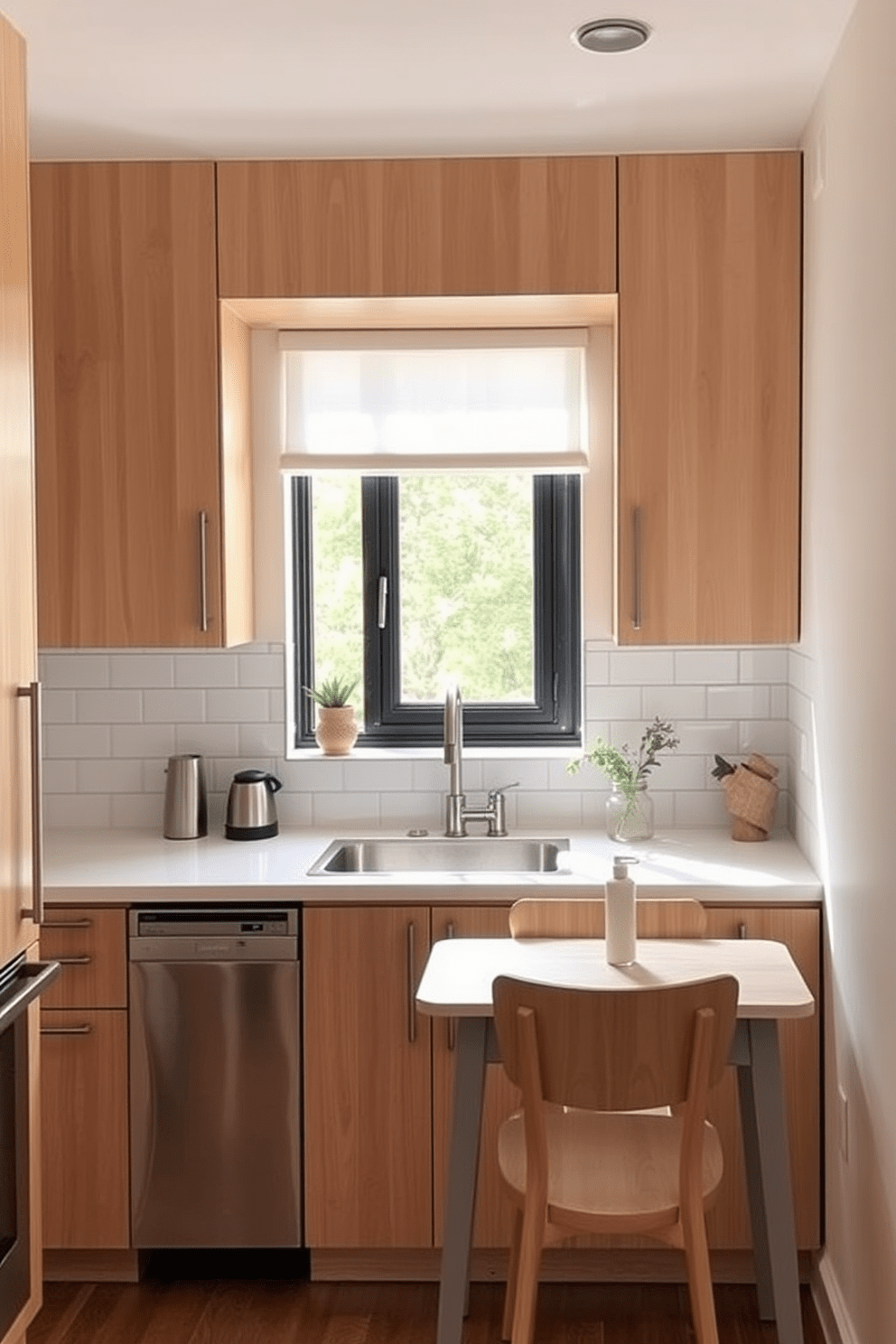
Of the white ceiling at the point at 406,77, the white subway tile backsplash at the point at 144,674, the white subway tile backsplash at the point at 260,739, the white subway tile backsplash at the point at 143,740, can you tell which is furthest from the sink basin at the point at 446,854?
the white ceiling at the point at 406,77

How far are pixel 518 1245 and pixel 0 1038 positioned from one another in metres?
1.20

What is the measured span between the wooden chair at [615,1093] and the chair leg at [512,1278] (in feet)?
1.02

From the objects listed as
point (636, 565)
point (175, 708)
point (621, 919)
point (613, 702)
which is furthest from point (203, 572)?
point (621, 919)

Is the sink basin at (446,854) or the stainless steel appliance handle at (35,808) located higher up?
the stainless steel appliance handle at (35,808)

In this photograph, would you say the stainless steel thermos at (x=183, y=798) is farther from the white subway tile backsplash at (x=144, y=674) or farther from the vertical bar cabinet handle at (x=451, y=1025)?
the vertical bar cabinet handle at (x=451, y=1025)

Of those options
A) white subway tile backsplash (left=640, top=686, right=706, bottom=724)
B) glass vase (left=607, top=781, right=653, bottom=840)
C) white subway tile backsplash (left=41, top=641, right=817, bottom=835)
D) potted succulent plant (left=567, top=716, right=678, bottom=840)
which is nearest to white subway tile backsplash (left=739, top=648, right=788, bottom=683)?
white subway tile backsplash (left=41, top=641, right=817, bottom=835)

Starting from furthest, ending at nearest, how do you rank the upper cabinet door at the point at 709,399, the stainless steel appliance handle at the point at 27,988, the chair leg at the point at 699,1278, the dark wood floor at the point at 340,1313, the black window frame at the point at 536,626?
1. the black window frame at the point at 536,626
2. the upper cabinet door at the point at 709,399
3. the dark wood floor at the point at 340,1313
4. the chair leg at the point at 699,1278
5. the stainless steel appliance handle at the point at 27,988

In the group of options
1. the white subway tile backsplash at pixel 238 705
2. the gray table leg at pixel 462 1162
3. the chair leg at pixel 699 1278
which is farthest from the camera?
the white subway tile backsplash at pixel 238 705

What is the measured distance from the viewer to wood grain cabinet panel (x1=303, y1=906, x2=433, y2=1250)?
11.3 feet

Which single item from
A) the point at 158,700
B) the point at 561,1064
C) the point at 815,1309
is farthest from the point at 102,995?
the point at 815,1309

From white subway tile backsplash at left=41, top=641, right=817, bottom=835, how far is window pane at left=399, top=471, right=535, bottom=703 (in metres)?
0.24

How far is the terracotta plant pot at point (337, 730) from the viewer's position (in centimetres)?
416

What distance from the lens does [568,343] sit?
4.02 metres

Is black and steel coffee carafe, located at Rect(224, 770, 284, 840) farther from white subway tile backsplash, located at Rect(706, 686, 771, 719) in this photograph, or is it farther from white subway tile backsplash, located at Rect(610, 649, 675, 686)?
white subway tile backsplash, located at Rect(706, 686, 771, 719)
